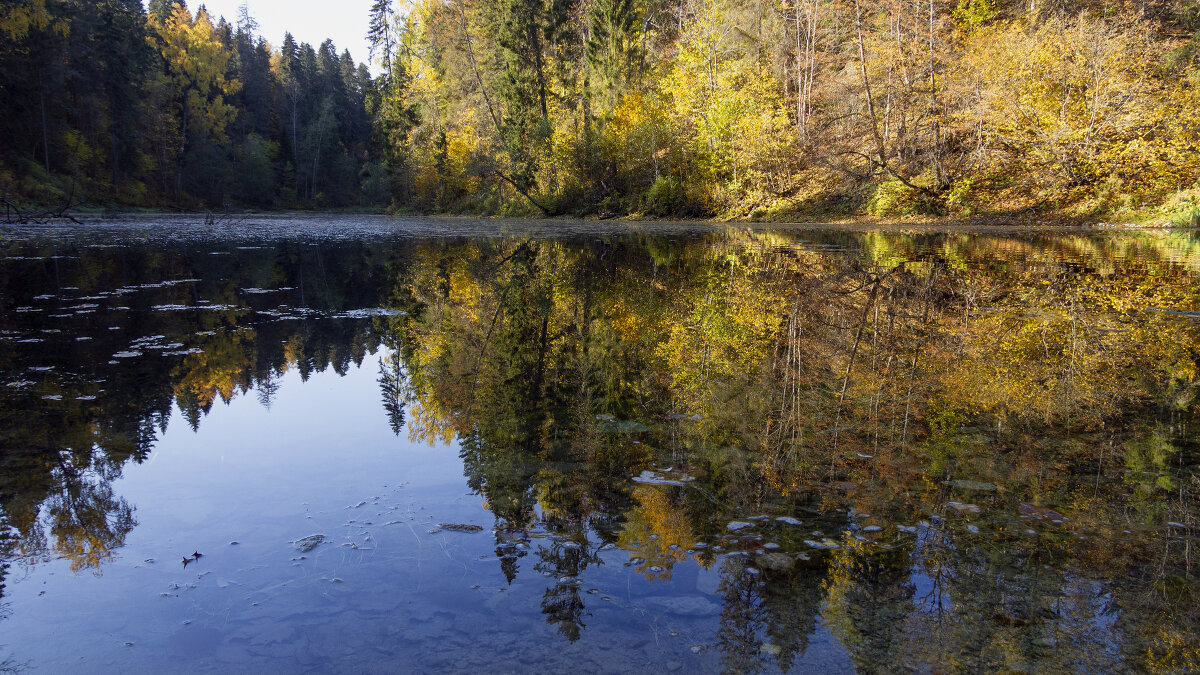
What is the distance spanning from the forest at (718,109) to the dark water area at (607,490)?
19.6 m

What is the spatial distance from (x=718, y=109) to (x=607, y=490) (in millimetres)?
26525

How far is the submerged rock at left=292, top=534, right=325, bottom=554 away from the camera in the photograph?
2723 millimetres

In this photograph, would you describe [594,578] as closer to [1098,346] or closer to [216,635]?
→ [216,635]

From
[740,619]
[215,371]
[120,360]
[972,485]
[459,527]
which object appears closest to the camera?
[740,619]

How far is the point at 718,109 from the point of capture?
27141 mm

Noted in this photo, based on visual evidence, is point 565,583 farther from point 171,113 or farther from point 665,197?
point 171,113

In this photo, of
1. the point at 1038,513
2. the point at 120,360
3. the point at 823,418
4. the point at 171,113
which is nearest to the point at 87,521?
the point at 120,360

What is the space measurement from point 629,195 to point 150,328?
91.5ft

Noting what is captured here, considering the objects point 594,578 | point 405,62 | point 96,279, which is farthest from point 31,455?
point 405,62

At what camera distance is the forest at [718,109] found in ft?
75.1

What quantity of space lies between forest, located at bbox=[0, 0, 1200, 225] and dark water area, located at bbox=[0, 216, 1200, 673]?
772 inches

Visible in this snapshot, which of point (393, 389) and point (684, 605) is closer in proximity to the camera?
point (684, 605)

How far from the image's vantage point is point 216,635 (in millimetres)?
2162

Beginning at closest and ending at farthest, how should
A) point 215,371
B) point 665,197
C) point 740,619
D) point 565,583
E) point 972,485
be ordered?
point 740,619, point 565,583, point 972,485, point 215,371, point 665,197
